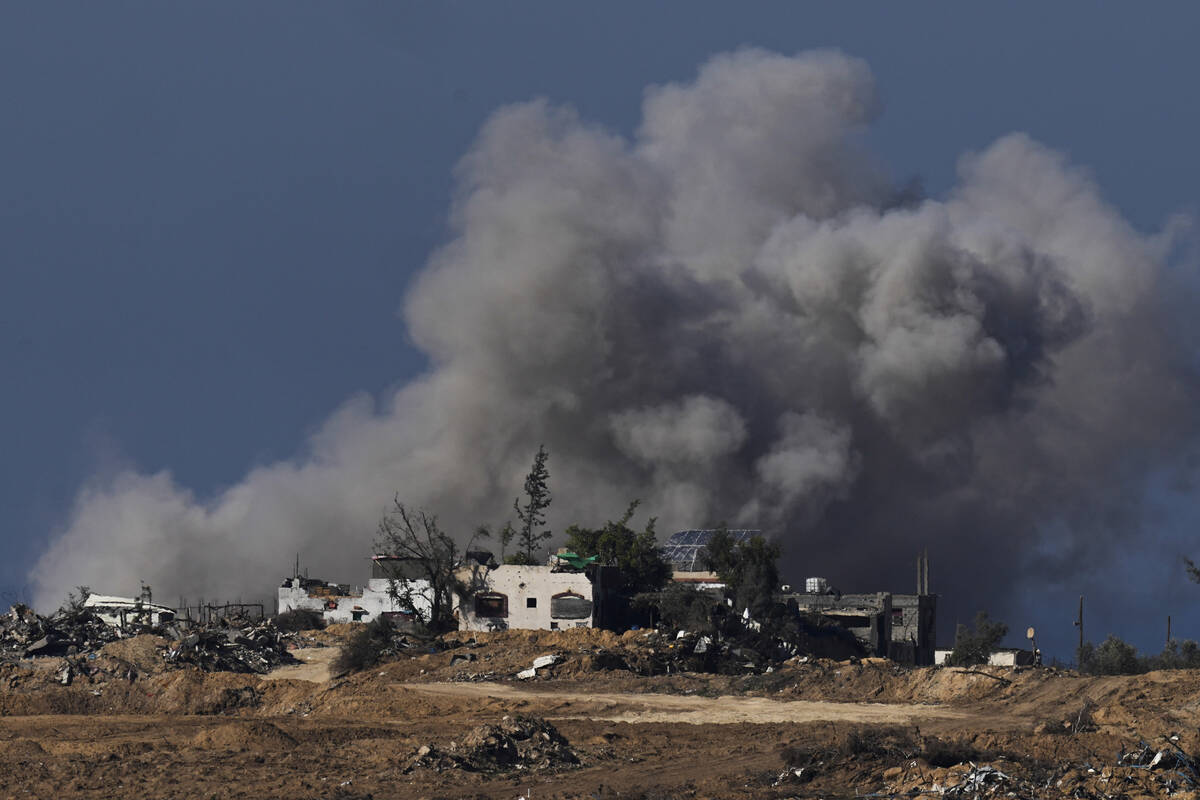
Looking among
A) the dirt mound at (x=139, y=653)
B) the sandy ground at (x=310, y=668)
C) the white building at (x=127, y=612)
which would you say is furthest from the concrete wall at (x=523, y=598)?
the dirt mound at (x=139, y=653)

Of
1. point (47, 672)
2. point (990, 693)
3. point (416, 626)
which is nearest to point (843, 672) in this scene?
point (990, 693)

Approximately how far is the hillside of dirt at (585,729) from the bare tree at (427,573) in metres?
8.83

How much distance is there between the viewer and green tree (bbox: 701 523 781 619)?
57750 mm

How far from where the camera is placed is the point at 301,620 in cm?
6550

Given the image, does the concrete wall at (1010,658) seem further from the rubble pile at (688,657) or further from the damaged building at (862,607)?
the rubble pile at (688,657)

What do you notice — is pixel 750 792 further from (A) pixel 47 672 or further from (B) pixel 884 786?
(A) pixel 47 672

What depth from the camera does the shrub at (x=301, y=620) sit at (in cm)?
6502

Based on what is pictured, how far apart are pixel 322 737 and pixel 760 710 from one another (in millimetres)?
11931

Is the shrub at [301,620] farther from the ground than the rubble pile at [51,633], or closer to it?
farther from the ground

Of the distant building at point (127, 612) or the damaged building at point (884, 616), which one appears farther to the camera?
the damaged building at point (884, 616)

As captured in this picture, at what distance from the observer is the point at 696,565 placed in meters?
73.3

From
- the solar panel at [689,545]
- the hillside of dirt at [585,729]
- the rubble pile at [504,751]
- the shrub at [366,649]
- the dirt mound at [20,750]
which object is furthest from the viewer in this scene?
the solar panel at [689,545]

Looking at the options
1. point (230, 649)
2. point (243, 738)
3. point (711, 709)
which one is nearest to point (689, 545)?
point (230, 649)

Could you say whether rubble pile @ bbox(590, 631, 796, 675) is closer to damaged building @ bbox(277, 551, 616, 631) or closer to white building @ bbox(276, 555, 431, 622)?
damaged building @ bbox(277, 551, 616, 631)
